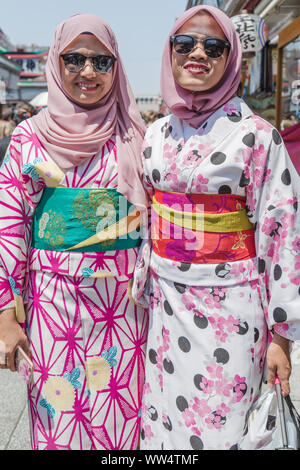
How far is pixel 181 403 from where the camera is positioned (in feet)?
5.45

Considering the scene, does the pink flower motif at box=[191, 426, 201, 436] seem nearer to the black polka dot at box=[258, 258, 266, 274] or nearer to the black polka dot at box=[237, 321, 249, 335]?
the black polka dot at box=[237, 321, 249, 335]

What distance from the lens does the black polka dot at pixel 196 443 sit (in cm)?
163

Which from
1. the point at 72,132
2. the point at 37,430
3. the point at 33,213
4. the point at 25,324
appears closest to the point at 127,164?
the point at 72,132

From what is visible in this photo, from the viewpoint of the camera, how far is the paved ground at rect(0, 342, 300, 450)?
2312 millimetres

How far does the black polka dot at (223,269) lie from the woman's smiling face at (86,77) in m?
0.78

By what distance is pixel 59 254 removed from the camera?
171 cm

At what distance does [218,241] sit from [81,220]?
1.65 feet

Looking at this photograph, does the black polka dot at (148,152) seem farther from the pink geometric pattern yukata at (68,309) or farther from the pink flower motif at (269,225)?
the pink flower motif at (269,225)

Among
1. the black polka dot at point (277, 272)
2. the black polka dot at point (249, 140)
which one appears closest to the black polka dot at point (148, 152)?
the black polka dot at point (249, 140)

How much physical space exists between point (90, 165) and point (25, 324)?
26.5 inches

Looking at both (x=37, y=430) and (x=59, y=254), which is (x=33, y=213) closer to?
(x=59, y=254)

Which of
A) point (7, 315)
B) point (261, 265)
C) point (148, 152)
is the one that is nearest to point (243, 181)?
point (261, 265)

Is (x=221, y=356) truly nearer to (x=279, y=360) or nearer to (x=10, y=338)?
(x=279, y=360)
